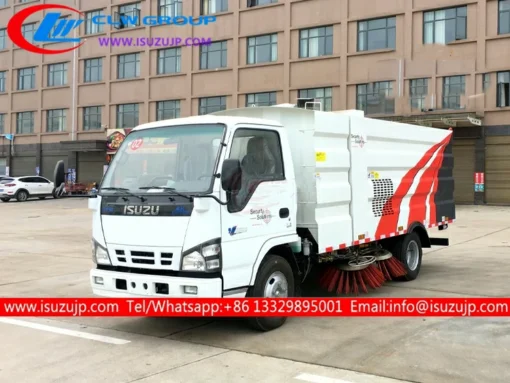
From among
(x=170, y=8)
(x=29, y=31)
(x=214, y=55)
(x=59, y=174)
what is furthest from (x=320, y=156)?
(x=29, y=31)

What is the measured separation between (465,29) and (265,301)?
95.7 feet

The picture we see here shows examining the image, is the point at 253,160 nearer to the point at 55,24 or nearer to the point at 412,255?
the point at 412,255

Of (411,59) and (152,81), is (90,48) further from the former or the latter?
(411,59)

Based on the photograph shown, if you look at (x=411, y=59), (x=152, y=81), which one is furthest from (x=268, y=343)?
(x=152, y=81)

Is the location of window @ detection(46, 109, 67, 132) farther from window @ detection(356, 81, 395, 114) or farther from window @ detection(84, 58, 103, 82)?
window @ detection(356, 81, 395, 114)

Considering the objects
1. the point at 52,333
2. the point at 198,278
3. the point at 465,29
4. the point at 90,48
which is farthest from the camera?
the point at 90,48

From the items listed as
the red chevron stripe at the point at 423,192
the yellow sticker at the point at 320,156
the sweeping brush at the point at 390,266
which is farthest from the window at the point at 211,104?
the yellow sticker at the point at 320,156

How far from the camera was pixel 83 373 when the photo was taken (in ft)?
16.1

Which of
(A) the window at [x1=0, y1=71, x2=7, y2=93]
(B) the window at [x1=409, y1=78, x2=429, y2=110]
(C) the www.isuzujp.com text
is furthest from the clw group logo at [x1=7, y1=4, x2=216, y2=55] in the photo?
(B) the window at [x1=409, y1=78, x2=429, y2=110]

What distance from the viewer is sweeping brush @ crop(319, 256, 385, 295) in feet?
26.0

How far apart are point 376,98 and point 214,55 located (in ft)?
43.0

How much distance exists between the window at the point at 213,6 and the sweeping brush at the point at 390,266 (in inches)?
1333

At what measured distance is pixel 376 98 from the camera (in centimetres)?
3297

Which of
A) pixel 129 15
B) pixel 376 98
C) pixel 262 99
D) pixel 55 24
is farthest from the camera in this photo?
pixel 55 24
